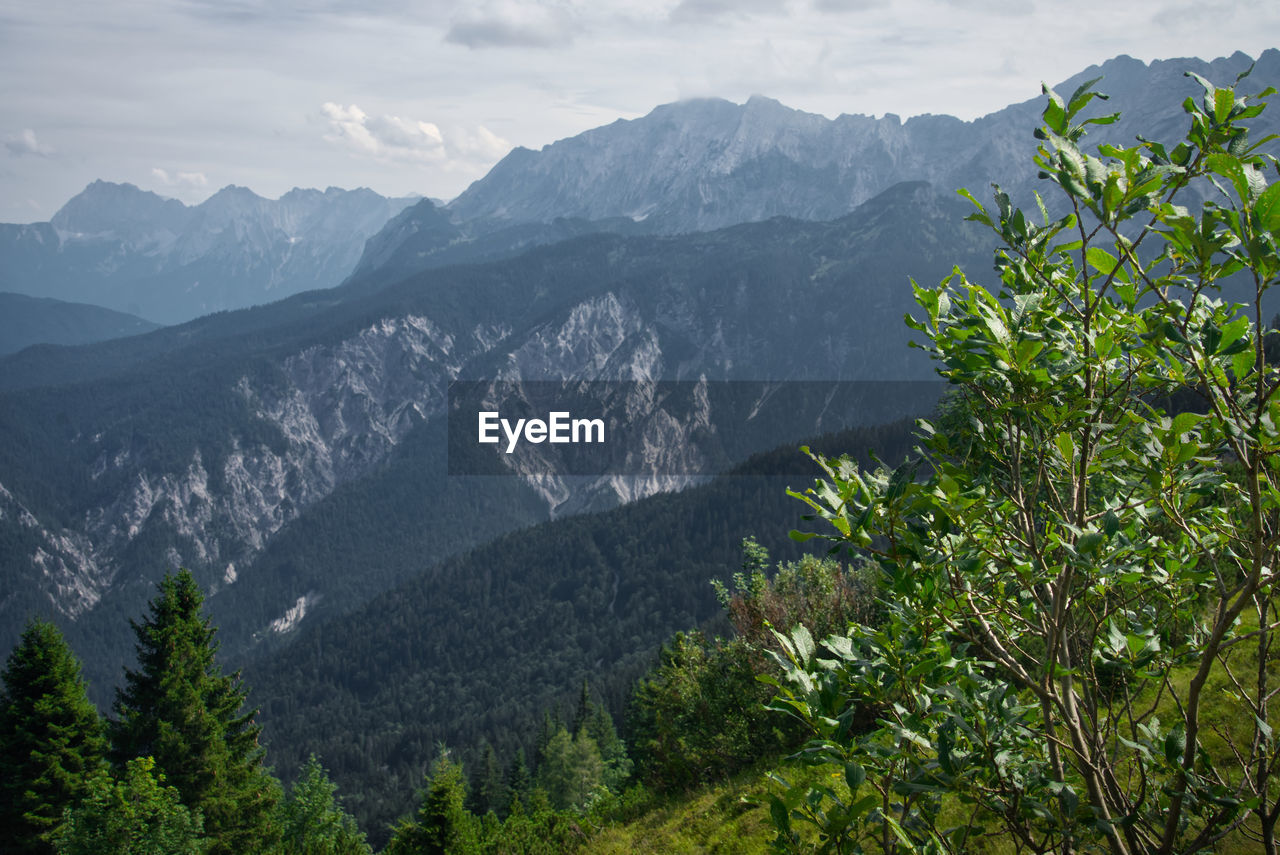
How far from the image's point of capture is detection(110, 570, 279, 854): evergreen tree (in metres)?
29.7

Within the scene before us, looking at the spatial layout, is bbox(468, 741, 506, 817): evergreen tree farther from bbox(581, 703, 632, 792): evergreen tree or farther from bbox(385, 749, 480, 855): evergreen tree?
bbox(385, 749, 480, 855): evergreen tree

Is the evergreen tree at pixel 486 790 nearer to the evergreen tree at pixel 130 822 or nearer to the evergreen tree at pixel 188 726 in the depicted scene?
the evergreen tree at pixel 188 726

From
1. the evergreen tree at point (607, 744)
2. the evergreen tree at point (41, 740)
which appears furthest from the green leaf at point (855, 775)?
the evergreen tree at point (607, 744)

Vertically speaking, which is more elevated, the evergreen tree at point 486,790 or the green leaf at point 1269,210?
the green leaf at point 1269,210

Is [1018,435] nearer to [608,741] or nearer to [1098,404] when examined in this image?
[1098,404]

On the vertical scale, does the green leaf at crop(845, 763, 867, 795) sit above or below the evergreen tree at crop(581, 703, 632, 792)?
above

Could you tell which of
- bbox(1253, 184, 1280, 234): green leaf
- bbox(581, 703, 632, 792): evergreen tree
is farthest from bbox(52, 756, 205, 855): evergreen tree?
bbox(581, 703, 632, 792): evergreen tree

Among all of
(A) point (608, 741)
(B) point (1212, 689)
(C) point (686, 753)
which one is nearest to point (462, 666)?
(A) point (608, 741)

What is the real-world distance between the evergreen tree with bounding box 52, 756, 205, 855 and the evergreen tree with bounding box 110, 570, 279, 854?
4.79 metres

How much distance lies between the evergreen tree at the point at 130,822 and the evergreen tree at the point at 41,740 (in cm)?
311

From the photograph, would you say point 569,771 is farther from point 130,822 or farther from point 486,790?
point 130,822

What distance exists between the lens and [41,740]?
90.9 feet

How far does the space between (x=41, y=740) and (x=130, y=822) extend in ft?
24.2

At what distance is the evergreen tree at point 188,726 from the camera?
29.7 metres
